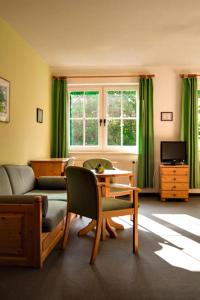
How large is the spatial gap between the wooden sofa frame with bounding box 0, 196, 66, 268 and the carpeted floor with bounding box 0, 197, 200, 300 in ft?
0.31

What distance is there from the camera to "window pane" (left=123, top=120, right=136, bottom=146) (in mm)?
6238

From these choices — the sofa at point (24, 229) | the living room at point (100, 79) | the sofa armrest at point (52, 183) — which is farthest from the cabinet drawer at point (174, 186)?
the sofa at point (24, 229)

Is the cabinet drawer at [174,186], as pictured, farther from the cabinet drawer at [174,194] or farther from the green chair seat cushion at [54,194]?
the green chair seat cushion at [54,194]

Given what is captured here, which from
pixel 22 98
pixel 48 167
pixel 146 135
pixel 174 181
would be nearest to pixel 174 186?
pixel 174 181

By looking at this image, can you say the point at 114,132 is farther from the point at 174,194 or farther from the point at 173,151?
the point at 174,194

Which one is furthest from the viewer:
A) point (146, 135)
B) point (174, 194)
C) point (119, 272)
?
point (146, 135)

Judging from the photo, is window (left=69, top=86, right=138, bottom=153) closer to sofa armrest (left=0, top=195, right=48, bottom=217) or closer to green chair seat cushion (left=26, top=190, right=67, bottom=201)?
green chair seat cushion (left=26, top=190, right=67, bottom=201)

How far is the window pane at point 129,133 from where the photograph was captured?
20.5 feet

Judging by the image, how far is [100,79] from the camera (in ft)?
20.1

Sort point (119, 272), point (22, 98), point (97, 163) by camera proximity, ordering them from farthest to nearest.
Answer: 1. point (97, 163)
2. point (22, 98)
3. point (119, 272)

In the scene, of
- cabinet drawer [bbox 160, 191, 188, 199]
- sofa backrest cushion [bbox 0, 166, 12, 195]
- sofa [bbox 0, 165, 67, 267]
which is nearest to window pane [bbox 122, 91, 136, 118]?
cabinet drawer [bbox 160, 191, 188, 199]

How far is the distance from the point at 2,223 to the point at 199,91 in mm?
4998

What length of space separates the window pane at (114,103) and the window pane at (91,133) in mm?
403

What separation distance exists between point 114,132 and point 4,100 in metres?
2.96
